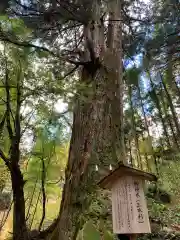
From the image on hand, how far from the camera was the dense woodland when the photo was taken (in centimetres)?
212

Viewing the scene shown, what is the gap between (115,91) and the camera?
288 centimetres

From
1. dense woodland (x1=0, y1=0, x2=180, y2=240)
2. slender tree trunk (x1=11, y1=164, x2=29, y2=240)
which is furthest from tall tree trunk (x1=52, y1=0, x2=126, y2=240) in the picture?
slender tree trunk (x1=11, y1=164, x2=29, y2=240)

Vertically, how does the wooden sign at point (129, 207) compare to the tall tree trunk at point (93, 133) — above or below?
below

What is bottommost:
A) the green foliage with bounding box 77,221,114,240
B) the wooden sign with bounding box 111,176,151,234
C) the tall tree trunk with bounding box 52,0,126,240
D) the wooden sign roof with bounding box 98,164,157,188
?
the green foliage with bounding box 77,221,114,240

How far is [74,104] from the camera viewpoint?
238 cm

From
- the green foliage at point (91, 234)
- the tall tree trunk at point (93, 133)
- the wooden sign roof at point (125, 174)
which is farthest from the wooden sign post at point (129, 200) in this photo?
the tall tree trunk at point (93, 133)

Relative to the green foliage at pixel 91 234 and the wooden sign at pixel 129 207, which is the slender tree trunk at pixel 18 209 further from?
the wooden sign at pixel 129 207

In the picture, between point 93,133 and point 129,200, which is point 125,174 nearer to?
point 129,200

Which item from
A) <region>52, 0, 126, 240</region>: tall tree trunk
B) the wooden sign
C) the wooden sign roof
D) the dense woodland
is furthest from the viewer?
the dense woodland

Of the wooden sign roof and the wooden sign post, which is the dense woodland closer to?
the wooden sign post

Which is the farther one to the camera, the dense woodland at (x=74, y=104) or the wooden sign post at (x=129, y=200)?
the dense woodland at (x=74, y=104)

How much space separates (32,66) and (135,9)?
302 cm

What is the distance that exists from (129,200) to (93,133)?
91 cm

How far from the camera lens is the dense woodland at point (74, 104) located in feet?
6.95
